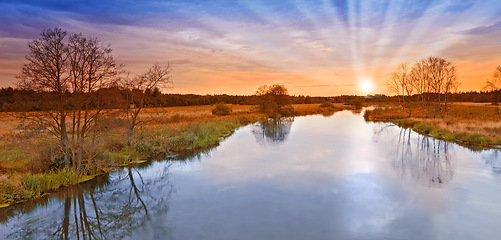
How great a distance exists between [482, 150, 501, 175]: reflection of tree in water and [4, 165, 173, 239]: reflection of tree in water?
556 inches

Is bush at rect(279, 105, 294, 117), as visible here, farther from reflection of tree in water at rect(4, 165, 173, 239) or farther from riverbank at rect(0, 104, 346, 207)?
reflection of tree in water at rect(4, 165, 173, 239)

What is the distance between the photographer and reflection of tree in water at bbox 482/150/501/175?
40.7 ft

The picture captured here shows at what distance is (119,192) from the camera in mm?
9883

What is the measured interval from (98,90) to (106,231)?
567 cm

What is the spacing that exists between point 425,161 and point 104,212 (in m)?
15.0

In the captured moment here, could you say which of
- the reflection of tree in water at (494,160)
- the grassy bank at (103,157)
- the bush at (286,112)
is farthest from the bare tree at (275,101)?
the reflection of tree in water at (494,160)

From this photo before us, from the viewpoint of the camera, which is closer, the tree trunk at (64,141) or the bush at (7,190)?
the bush at (7,190)

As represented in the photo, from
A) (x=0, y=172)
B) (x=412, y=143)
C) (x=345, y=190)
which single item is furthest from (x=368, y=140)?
(x=0, y=172)

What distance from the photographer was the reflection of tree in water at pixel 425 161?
11727 mm

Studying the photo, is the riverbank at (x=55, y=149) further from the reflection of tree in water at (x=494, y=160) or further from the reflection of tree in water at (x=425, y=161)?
the reflection of tree in water at (x=494, y=160)

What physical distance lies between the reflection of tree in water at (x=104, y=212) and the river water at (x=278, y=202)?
26 mm

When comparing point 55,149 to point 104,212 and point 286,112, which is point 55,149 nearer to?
point 104,212

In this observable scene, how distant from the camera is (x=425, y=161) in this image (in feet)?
47.8

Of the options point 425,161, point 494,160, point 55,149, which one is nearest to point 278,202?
point 55,149
